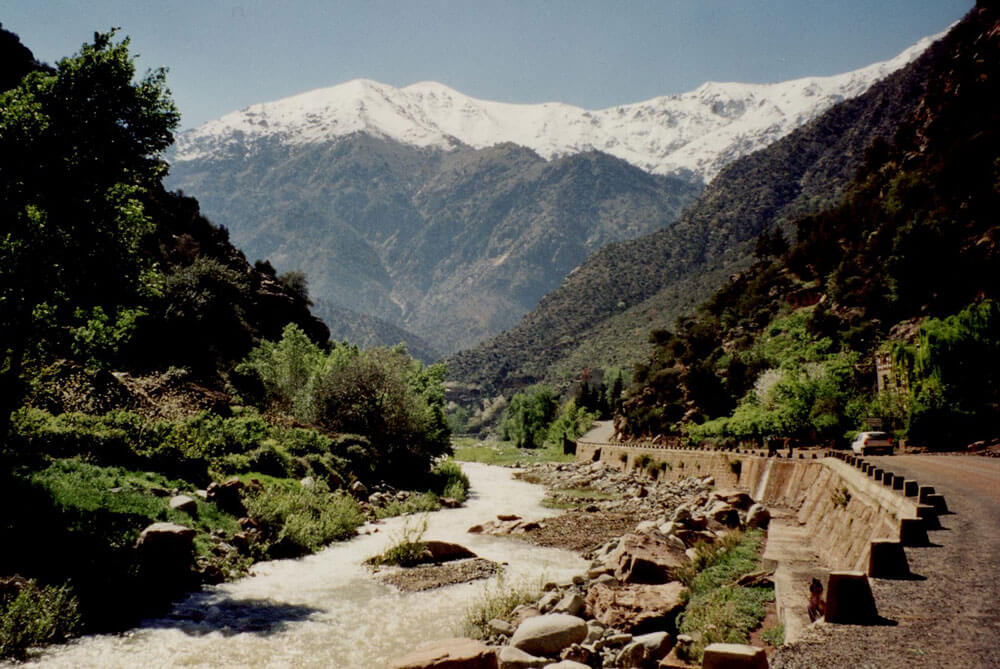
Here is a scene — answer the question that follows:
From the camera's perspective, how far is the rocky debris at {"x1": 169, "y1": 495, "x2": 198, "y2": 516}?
62.4 ft

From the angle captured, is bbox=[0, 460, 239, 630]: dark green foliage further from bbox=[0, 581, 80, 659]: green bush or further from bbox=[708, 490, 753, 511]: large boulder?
bbox=[708, 490, 753, 511]: large boulder

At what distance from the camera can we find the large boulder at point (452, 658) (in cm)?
992

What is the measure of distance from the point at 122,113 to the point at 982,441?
3726 cm

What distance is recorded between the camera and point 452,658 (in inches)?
395

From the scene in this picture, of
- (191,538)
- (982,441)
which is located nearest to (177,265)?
(191,538)

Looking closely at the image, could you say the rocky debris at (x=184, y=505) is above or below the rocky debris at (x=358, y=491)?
above

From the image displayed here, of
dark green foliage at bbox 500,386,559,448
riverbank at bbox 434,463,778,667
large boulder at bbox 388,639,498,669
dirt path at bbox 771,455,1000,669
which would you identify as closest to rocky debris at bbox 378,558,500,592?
riverbank at bbox 434,463,778,667

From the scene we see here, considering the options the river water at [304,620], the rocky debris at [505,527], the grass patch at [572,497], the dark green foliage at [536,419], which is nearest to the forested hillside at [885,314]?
the grass patch at [572,497]

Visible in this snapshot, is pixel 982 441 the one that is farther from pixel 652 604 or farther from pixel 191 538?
pixel 191 538

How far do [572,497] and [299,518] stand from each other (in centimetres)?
2261

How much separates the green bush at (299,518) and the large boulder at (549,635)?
11814 mm

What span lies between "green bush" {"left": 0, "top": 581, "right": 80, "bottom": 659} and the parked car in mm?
30177

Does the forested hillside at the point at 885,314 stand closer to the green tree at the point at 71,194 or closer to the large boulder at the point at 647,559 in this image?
the large boulder at the point at 647,559

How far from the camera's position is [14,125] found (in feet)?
52.9
